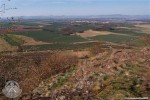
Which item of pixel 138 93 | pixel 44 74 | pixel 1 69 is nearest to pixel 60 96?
pixel 138 93

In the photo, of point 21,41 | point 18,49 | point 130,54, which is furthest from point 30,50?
point 130,54

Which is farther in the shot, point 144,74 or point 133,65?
point 133,65

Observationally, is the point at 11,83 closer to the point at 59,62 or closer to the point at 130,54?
the point at 130,54

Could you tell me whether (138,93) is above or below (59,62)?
above

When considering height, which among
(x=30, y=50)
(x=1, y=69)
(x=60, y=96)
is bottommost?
(x=30, y=50)

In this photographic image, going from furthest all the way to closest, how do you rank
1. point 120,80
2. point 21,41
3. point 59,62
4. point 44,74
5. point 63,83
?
point 21,41 < point 59,62 < point 44,74 < point 63,83 < point 120,80

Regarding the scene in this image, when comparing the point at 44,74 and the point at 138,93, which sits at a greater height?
the point at 138,93

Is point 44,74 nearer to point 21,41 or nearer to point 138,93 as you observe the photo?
point 138,93

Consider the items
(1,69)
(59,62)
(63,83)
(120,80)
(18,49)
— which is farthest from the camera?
(18,49)

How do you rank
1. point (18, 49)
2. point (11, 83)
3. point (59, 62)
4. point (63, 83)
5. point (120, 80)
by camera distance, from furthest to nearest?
point (18, 49)
point (59, 62)
point (63, 83)
point (120, 80)
point (11, 83)
